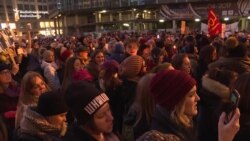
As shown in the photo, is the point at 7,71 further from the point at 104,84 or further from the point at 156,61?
the point at 156,61

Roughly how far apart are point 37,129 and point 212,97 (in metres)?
1.89

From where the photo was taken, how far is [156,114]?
2951 mm

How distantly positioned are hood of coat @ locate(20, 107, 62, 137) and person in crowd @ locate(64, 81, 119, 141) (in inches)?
30.2

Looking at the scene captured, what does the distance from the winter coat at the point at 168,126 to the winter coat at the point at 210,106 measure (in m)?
0.79

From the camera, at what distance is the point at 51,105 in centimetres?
338

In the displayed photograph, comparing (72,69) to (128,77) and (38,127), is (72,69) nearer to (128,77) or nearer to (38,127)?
(128,77)

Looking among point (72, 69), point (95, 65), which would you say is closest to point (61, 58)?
point (95, 65)

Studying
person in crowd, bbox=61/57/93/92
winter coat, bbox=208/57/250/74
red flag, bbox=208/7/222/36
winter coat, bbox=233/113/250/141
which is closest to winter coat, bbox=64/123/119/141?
winter coat, bbox=233/113/250/141

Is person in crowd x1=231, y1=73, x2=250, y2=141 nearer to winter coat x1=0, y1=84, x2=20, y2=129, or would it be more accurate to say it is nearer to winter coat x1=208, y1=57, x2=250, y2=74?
winter coat x1=208, y1=57, x2=250, y2=74

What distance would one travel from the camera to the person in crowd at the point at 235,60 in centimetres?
492

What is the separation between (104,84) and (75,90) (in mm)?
2646

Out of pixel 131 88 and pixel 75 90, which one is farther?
pixel 131 88

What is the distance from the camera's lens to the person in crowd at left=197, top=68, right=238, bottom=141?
3630 mm

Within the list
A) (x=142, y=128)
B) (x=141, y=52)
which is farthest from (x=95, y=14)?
(x=142, y=128)
